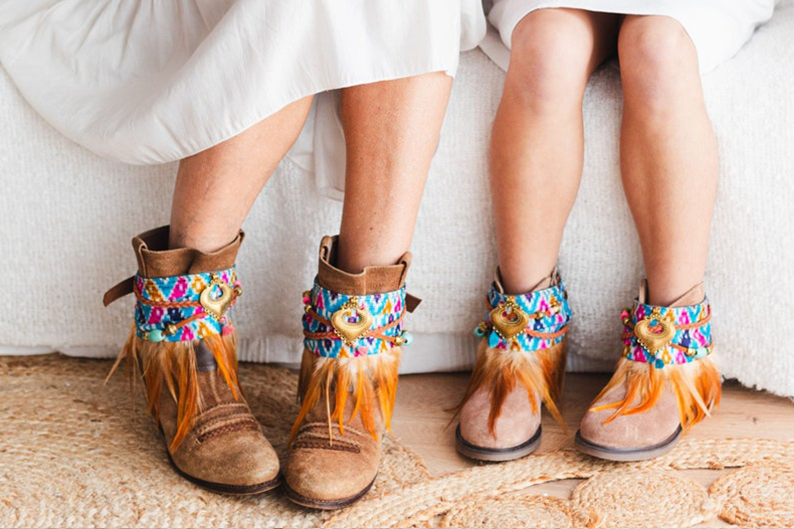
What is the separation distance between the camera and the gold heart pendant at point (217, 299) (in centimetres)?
86

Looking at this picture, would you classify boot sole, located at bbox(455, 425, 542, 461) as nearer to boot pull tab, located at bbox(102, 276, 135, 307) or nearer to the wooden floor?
the wooden floor

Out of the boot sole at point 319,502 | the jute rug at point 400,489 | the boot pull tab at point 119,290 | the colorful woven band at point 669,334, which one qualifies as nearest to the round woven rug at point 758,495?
the jute rug at point 400,489

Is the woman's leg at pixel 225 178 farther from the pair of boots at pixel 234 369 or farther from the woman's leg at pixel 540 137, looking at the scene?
the woman's leg at pixel 540 137

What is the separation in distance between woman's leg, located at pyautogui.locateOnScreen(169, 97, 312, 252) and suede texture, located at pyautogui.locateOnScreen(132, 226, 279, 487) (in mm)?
24

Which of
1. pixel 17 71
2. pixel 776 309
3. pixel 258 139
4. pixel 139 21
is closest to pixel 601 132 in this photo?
pixel 776 309

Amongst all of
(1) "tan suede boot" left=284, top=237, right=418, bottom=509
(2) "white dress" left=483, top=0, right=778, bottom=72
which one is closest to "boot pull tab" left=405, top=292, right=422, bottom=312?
(1) "tan suede boot" left=284, top=237, right=418, bottom=509

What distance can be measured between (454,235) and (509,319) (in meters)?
0.14

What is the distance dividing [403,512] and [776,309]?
1.54ft

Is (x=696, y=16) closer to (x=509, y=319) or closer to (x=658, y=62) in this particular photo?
(x=658, y=62)

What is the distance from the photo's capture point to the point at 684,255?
898mm

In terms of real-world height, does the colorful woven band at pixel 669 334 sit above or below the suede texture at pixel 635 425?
above

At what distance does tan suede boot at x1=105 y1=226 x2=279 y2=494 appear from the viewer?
0.83 metres

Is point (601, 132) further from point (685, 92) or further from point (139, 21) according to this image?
point (139, 21)

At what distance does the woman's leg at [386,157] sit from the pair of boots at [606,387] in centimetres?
16
